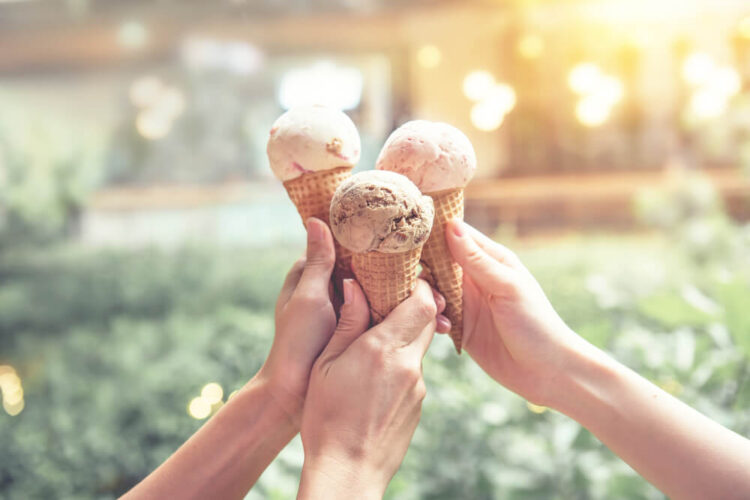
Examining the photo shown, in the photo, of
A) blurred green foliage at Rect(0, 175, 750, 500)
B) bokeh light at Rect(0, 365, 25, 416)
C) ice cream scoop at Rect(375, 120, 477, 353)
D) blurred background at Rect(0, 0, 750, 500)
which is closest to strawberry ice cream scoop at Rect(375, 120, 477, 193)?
ice cream scoop at Rect(375, 120, 477, 353)

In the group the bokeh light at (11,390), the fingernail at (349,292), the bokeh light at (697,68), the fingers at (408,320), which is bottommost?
the bokeh light at (11,390)

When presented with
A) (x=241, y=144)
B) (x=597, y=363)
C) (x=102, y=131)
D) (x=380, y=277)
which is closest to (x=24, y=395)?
(x=102, y=131)

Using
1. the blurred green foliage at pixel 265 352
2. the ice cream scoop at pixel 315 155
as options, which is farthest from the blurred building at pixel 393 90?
the ice cream scoop at pixel 315 155

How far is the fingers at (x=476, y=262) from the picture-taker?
905 millimetres

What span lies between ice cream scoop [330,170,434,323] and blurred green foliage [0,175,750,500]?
818 millimetres

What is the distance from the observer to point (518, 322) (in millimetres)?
891

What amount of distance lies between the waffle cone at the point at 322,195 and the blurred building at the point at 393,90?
5.18 ft

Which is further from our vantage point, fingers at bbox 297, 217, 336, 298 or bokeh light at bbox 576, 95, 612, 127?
bokeh light at bbox 576, 95, 612, 127

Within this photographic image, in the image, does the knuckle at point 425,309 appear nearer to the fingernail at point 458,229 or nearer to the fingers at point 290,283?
the fingernail at point 458,229

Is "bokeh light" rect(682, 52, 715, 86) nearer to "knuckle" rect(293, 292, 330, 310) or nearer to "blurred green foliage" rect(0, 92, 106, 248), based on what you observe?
"knuckle" rect(293, 292, 330, 310)

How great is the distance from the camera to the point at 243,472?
0.93 m

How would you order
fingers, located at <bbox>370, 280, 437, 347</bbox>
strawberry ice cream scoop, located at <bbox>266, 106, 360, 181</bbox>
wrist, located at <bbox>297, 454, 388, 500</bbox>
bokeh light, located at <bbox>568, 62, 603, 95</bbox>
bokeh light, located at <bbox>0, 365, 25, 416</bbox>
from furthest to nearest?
bokeh light, located at <bbox>568, 62, 603, 95</bbox>, bokeh light, located at <bbox>0, 365, 25, 416</bbox>, strawberry ice cream scoop, located at <bbox>266, 106, 360, 181</bbox>, fingers, located at <bbox>370, 280, 437, 347</bbox>, wrist, located at <bbox>297, 454, 388, 500</bbox>

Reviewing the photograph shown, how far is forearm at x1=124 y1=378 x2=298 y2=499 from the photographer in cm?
90

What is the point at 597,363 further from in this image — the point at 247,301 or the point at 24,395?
the point at 24,395
